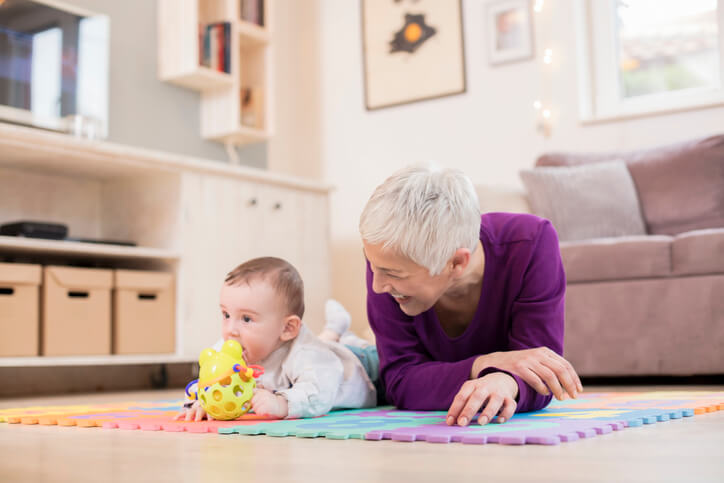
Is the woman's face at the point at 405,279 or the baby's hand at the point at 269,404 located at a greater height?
the woman's face at the point at 405,279

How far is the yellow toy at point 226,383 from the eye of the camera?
151 cm

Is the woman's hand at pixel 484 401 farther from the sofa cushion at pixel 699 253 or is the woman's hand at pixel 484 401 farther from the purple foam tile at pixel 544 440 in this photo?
the sofa cushion at pixel 699 253

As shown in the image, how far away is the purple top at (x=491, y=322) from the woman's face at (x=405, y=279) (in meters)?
0.16

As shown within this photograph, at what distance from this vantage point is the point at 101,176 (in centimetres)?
351

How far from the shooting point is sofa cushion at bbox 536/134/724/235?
3225 millimetres

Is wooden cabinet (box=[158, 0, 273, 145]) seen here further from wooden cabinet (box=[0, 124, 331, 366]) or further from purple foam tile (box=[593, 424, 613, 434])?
purple foam tile (box=[593, 424, 613, 434])

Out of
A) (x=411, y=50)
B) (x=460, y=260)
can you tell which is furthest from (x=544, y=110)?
(x=460, y=260)

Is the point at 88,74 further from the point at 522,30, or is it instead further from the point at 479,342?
the point at 479,342

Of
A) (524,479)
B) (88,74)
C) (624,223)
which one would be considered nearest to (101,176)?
(88,74)

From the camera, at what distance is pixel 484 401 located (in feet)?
4.41

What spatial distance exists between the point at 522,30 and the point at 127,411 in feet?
10.0

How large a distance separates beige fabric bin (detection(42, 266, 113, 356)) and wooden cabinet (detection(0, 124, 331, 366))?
0.06 meters

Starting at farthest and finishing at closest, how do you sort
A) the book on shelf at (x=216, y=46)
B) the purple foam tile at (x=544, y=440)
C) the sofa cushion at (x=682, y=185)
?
the book on shelf at (x=216, y=46)
the sofa cushion at (x=682, y=185)
the purple foam tile at (x=544, y=440)

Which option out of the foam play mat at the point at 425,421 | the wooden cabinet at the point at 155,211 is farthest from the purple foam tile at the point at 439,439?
the wooden cabinet at the point at 155,211
